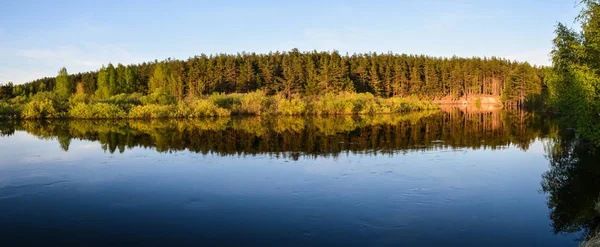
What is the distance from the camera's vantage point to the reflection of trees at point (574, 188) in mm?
9266

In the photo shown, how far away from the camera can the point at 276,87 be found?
7712 cm

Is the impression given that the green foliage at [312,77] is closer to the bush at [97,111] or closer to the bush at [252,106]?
the bush at [252,106]

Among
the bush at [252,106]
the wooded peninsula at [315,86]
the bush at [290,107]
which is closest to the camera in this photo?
the wooded peninsula at [315,86]

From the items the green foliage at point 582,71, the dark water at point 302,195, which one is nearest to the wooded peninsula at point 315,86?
the green foliage at point 582,71

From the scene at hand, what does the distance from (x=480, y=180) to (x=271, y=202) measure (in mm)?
6843

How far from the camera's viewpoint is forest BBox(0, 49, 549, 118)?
5047cm

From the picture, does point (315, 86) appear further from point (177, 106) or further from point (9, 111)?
point (9, 111)

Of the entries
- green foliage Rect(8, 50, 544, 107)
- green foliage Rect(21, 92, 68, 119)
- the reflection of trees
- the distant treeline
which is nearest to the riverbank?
green foliage Rect(21, 92, 68, 119)

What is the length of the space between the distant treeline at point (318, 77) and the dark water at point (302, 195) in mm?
50585

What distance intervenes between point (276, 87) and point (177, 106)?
93.9ft

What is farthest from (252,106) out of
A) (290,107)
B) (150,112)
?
(150,112)

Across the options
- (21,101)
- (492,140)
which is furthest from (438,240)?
(21,101)

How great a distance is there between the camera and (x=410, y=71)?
9300 centimetres

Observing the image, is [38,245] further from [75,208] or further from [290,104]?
[290,104]
